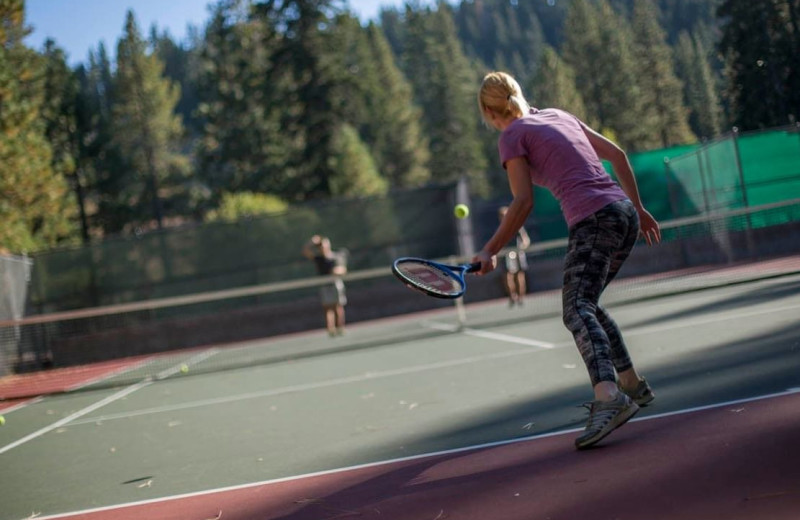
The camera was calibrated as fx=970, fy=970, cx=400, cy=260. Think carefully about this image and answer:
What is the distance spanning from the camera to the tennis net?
16.2 m

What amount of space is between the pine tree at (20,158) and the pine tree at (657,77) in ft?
62.4

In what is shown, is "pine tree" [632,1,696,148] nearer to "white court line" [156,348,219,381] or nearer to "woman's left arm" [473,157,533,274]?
"white court line" [156,348,219,381]

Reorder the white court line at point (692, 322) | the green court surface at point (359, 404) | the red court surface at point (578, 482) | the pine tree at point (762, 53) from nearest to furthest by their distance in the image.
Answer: the red court surface at point (578, 482) < the green court surface at point (359, 404) < the white court line at point (692, 322) < the pine tree at point (762, 53)

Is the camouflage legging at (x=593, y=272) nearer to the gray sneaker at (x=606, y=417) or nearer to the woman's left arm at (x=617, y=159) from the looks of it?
the gray sneaker at (x=606, y=417)

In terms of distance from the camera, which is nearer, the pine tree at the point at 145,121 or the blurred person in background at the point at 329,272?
the blurred person in background at the point at 329,272

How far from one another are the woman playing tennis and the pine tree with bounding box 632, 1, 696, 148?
2578 cm

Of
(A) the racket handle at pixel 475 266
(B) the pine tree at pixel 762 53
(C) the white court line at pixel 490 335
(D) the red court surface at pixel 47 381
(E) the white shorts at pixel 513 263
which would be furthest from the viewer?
(E) the white shorts at pixel 513 263

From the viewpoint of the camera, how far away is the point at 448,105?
71.1 meters

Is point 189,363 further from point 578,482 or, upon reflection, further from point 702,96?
point 578,482

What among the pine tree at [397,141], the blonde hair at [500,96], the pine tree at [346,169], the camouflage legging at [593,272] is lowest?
the camouflage legging at [593,272]

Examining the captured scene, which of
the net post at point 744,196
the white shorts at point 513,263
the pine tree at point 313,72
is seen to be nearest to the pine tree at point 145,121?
the pine tree at point 313,72

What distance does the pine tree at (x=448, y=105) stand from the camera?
7088 cm

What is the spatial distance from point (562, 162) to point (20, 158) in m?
26.1

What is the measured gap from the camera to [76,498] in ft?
17.6
